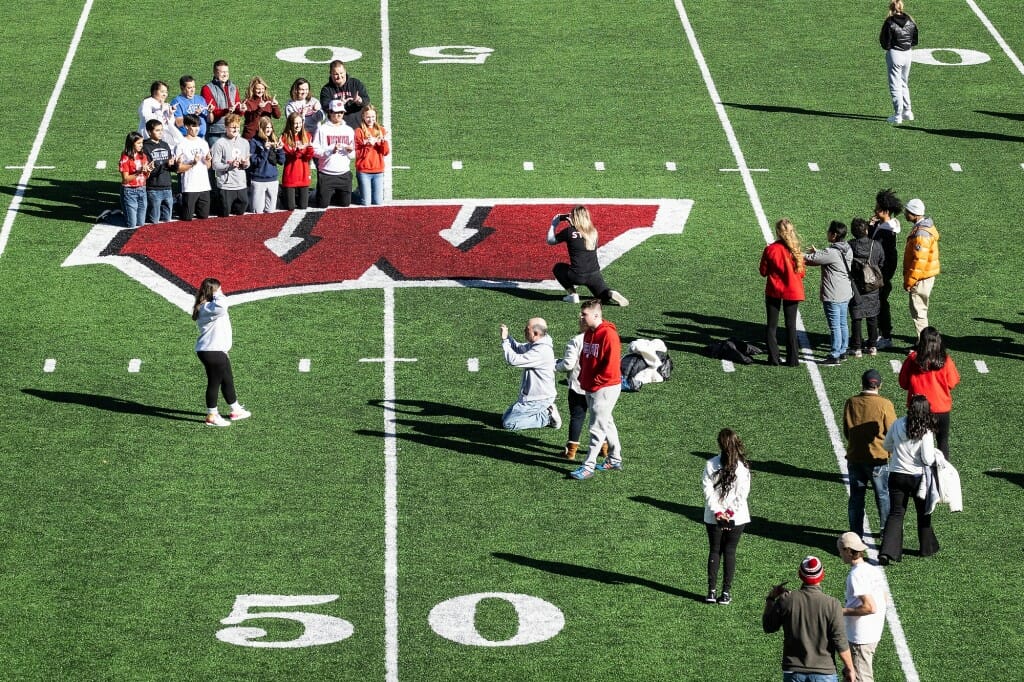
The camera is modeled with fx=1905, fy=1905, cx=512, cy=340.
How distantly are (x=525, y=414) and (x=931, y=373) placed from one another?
15.7 ft

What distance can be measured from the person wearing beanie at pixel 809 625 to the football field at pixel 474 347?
205cm

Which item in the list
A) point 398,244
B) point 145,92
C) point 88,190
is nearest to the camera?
point 398,244

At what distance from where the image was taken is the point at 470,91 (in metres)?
35.2

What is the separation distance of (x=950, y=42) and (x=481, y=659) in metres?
24.8

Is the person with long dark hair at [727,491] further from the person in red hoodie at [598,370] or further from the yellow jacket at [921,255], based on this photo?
the yellow jacket at [921,255]

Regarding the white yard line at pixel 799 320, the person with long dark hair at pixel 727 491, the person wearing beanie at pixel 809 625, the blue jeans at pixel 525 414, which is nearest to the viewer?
the person wearing beanie at pixel 809 625

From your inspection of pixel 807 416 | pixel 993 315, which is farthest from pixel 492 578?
pixel 993 315

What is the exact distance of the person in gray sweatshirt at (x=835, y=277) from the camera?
23391 mm

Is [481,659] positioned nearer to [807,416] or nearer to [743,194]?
[807,416]

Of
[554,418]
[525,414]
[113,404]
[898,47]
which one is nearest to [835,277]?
[554,418]

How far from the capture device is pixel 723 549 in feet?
57.7

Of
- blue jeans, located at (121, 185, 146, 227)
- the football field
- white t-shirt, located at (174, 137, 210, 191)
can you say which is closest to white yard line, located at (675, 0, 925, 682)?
the football field

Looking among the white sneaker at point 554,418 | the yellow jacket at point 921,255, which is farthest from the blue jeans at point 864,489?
the yellow jacket at point 921,255

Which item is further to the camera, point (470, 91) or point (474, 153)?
point (470, 91)
